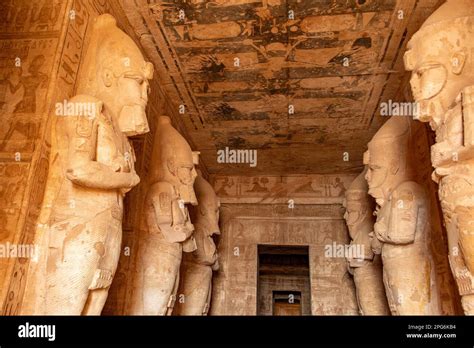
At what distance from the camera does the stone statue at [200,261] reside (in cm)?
683

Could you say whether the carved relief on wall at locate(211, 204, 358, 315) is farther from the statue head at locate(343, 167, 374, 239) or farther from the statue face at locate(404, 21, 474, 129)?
the statue face at locate(404, 21, 474, 129)

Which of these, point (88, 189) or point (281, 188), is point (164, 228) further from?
point (281, 188)

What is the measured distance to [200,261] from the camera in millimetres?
7129

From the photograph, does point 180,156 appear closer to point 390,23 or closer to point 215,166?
point 390,23

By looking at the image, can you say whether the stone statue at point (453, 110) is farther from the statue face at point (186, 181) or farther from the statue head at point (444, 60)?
the statue face at point (186, 181)

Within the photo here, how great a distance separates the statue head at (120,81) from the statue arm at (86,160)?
0.37 metres

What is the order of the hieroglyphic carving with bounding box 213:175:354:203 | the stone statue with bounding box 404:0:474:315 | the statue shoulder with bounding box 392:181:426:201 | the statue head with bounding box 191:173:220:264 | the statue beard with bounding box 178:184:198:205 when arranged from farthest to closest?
the hieroglyphic carving with bounding box 213:175:354:203 < the statue head with bounding box 191:173:220:264 < the statue beard with bounding box 178:184:198:205 < the statue shoulder with bounding box 392:181:426:201 < the stone statue with bounding box 404:0:474:315

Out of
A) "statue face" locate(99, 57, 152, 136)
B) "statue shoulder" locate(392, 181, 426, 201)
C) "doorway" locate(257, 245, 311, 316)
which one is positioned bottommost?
"doorway" locate(257, 245, 311, 316)

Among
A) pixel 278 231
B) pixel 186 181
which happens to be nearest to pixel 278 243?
pixel 278 231

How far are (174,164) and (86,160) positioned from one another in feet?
8.15

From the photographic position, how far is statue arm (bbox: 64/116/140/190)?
10.5 feet

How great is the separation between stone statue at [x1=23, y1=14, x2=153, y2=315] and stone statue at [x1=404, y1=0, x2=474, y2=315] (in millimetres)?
2454

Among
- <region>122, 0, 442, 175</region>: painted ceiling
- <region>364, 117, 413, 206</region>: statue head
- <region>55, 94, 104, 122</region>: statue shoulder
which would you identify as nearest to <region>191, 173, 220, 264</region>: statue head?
<region>122, 0, 442, 175</region>: painted ceiling

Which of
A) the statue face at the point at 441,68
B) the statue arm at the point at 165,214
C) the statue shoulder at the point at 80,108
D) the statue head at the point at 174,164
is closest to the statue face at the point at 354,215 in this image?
the statue head at the point at 174,164
